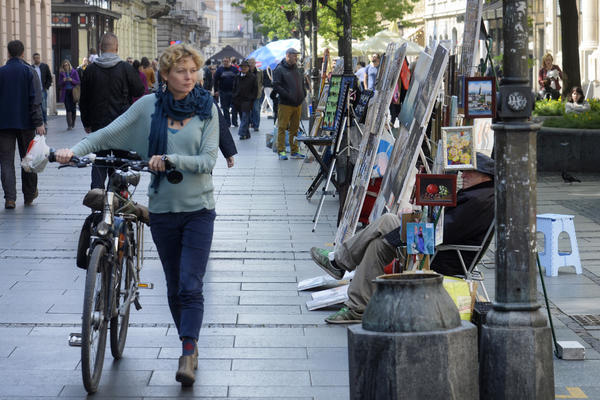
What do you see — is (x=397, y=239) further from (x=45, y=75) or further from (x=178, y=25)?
(x=178, y=25)

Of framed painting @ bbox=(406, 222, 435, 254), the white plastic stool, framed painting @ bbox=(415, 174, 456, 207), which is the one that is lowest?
the white plastic stool

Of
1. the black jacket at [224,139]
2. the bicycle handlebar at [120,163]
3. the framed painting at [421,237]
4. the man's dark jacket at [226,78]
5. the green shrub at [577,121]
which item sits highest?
the man's dark jacket at [226,78]

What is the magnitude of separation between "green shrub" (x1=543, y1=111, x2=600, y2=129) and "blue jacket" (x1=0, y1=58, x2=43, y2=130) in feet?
27.9

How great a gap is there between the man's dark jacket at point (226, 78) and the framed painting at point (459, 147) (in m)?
23.2

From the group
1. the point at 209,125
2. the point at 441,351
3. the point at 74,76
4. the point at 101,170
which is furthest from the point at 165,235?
the point at 74,76

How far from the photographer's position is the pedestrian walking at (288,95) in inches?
799

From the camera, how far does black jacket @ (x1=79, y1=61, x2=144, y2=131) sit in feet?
38.6

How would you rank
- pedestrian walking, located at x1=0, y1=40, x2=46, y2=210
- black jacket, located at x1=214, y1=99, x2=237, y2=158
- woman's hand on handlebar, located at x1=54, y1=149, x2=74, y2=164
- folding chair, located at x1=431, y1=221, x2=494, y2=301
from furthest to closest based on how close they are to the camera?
pedestrian walking, located at x1=0, y1=40, x2=46, y2=210 < folding chair, located at x1=431, y1=221, x2=494, y2=301 < black jacket, located at x1=214, y1=99, x2=237, y2=158 < woman's hand on handlebar, located at x1=54, y1=149, x2=74, y2=164

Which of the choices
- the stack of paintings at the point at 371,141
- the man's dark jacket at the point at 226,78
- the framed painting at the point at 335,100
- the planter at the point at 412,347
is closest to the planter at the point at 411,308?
the planter at the point at 412,347

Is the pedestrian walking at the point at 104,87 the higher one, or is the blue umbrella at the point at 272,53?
the blue umbrella at the point at 272,53

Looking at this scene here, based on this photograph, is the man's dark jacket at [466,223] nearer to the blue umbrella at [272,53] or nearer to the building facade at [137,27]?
the blue umbrella at [272,53]

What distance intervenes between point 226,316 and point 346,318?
2.62 feet

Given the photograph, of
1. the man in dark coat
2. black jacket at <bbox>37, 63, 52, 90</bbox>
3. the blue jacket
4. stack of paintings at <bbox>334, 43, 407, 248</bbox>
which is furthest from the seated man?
black jacket at <bbox>37, 63, 52, 90</bbox>

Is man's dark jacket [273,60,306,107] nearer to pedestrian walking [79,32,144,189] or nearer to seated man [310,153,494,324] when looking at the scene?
pedestrian walking [79,32,144,189]
